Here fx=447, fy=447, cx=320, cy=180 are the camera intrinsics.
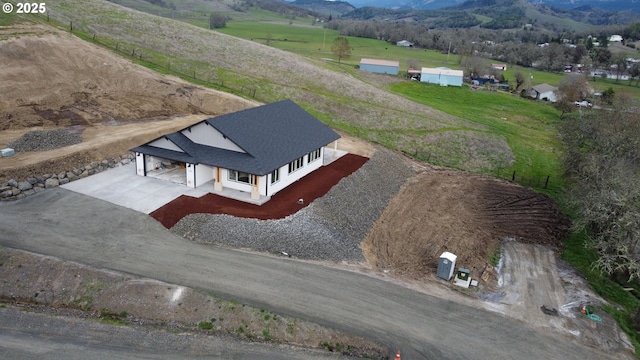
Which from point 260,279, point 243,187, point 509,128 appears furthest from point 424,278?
point 509,128

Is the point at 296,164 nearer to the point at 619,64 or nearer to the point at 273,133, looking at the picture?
the point at 273,133

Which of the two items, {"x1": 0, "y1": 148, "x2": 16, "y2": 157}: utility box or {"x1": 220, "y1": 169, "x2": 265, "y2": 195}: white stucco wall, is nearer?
{"x1": 220, "y1": 169, "x2": 265, "y2": 195}: white stucco wall

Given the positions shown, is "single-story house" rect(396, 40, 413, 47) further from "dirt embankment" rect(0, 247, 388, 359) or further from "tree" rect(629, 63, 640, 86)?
"dirt embankment" rect(0, 247, 388, 359)

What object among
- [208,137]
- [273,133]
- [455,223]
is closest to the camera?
[208,137]

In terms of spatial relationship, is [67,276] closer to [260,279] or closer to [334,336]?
[260,279]

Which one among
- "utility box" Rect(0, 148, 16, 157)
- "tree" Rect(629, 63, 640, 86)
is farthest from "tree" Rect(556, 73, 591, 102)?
"utility box" Rect(0, 148, 16, 157)

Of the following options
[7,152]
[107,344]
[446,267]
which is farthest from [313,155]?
[7,152]
